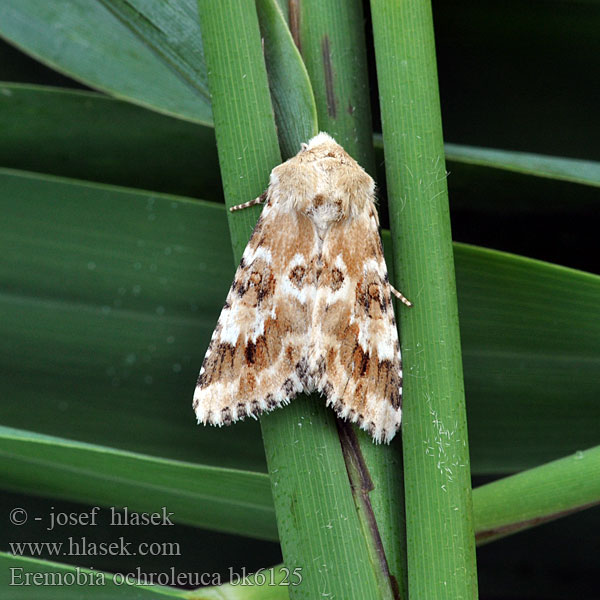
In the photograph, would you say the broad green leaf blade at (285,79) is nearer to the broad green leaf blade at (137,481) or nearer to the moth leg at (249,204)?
the moth leg at (249,204)

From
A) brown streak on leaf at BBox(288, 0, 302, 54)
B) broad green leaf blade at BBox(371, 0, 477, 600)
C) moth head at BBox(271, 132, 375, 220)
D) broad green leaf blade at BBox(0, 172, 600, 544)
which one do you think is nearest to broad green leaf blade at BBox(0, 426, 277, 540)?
broad green leaf blade at BBox(0, 172, 600, 544)

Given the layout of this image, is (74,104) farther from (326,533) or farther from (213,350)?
(326,533)

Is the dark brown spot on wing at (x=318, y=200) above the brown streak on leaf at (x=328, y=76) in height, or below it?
above

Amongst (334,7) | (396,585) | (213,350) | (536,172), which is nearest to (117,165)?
(213,350)

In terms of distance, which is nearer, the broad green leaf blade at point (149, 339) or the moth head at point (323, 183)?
the moth head at point (323, 183)

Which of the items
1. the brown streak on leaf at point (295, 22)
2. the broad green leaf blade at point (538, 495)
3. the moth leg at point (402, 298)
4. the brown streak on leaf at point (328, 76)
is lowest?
the broad green leaf blade at point (538, 495)

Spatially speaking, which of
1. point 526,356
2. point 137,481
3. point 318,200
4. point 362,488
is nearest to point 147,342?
point 137,481

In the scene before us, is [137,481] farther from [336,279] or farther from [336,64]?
[336,64]

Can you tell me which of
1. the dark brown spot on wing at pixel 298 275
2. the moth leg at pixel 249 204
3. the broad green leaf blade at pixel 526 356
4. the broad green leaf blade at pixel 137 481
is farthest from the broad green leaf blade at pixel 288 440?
the broad green leaf blade at pixel 526 356
